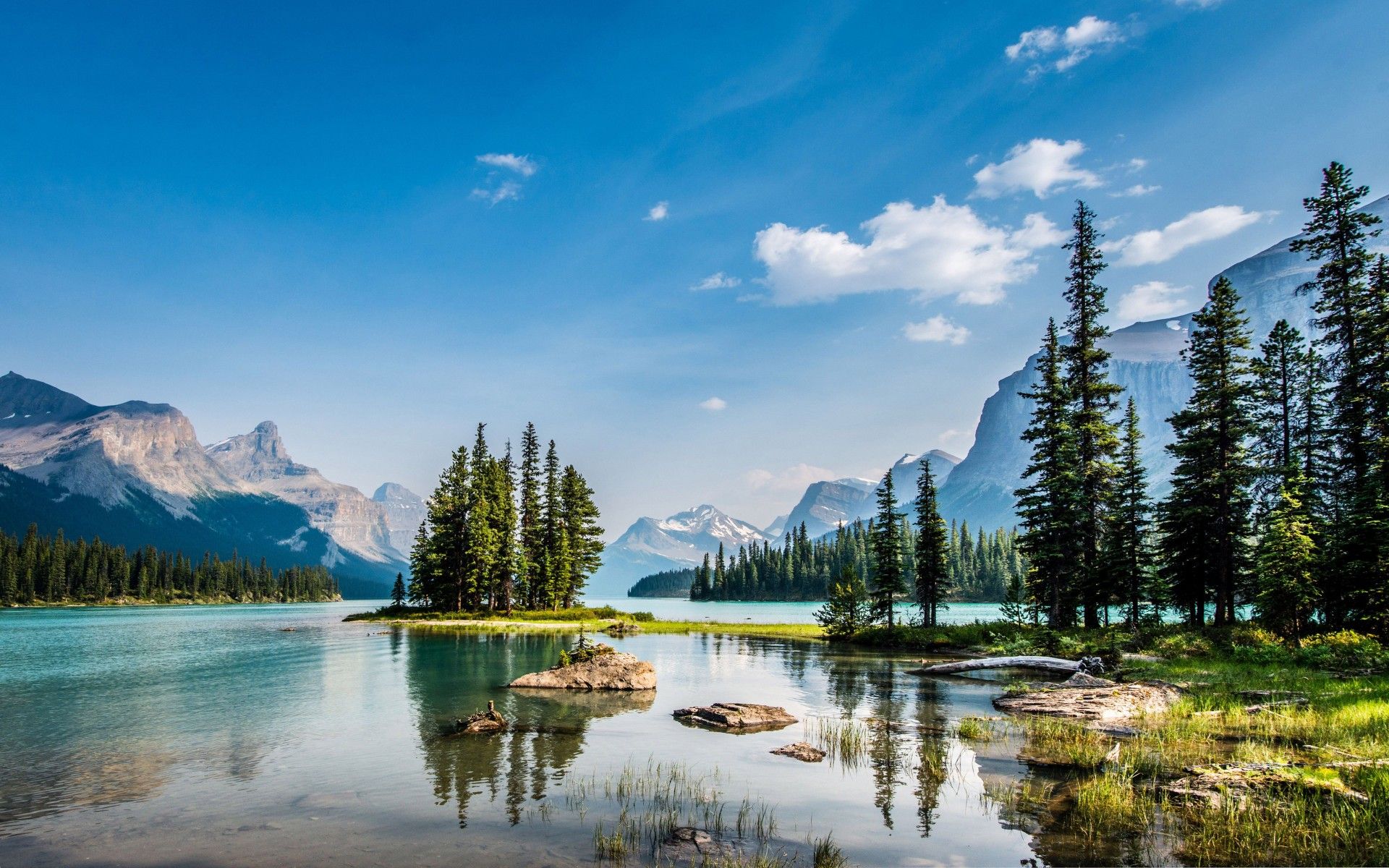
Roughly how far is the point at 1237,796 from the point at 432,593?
8500 cm

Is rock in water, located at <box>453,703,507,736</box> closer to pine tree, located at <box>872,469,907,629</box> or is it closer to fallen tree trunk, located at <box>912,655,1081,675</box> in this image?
fallen tree trunk, located at <box>912,655,1081,675</box>

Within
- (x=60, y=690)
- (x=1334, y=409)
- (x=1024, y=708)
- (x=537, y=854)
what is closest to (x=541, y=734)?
(x=537, y=854)

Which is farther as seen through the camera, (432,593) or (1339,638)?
(432,593)

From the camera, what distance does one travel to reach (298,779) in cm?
1566

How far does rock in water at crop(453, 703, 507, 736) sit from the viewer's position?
2038cm

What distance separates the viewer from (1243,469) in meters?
37.2

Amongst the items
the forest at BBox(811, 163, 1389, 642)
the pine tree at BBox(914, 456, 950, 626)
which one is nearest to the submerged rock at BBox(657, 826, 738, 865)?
the forest at BBox(811, 163, 1389, 642)

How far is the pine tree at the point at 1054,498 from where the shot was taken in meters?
41.6

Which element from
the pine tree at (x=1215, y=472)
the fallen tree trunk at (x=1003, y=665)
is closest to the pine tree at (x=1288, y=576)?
the pine tree at (x=1215, y=472)

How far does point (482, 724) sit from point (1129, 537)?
3903cm

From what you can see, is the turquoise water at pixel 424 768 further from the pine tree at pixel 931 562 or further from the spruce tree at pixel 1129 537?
the pine tree at pixel 931 562

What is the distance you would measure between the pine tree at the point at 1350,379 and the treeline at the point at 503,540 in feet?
229

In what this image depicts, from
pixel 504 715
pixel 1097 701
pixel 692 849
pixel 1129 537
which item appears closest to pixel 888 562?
pixel 1129 537

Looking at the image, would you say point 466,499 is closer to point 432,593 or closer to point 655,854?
point 432,593
